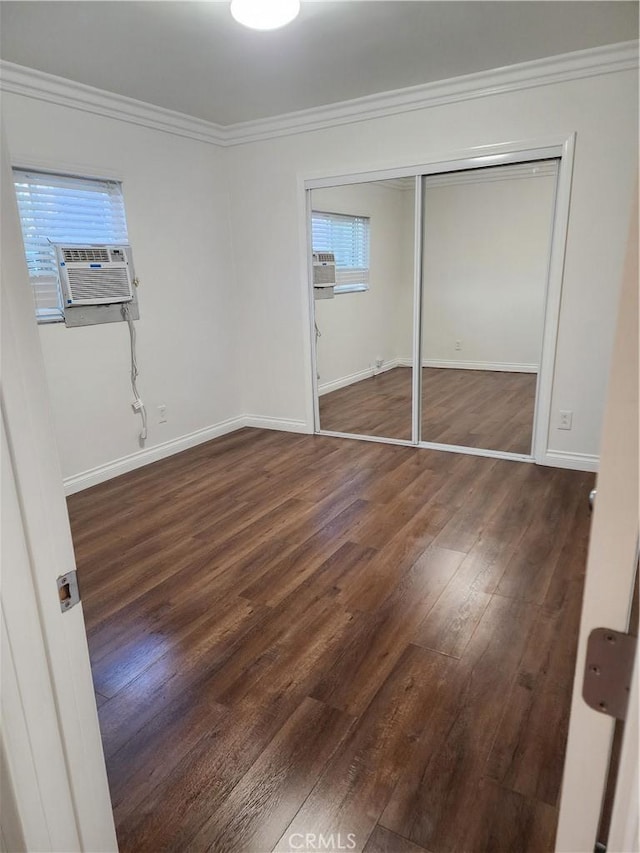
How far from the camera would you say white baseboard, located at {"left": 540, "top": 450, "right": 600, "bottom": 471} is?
3.65m

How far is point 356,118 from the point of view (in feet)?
12.6

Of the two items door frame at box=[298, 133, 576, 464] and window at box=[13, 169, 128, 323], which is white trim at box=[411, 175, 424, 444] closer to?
door frame at box=[298, 133, 576, 464]

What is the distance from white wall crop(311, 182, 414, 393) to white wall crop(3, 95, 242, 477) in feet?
2.93

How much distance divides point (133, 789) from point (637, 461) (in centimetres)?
167

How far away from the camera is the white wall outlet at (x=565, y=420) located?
365 centimetres

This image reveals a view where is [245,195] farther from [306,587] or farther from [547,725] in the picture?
[547,725]

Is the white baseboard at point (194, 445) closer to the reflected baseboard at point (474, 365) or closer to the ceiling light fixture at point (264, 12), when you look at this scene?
the reflected baseboard at point (474, 365)

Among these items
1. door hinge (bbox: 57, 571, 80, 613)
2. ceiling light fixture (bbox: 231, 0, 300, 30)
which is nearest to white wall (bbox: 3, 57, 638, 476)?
ceiling light fixture (bbox: 231, 0, 300, 30)

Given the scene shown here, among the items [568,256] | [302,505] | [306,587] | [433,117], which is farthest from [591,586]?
[433,117]

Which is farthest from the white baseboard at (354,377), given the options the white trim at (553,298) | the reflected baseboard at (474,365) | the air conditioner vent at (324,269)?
the white trim at (553,298)

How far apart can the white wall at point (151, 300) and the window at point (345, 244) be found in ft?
2.80

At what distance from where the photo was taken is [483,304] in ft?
16.0

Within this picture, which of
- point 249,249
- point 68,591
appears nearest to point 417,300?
point 249,249

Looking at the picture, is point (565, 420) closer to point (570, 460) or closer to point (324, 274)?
point (570, 460)
